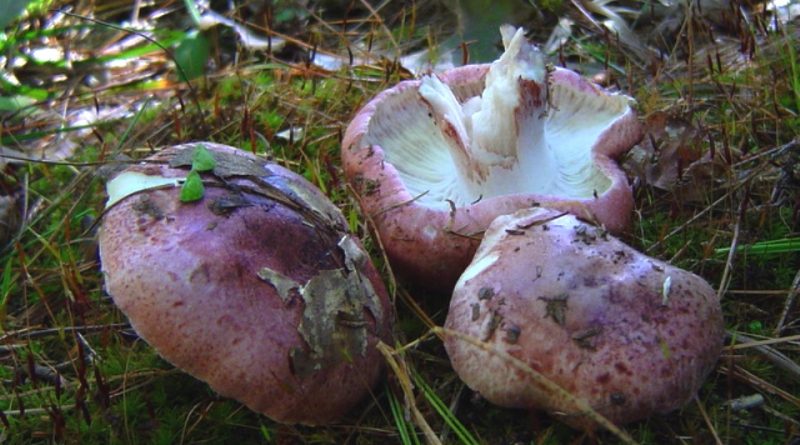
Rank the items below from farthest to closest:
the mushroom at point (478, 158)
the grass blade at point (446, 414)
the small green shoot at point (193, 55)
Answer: the small green shoot at point (193, 55), the mushroom at point (478, 158), the grass blade at point (446, 414)

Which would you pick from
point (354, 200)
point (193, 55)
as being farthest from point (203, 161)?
point (193, 55)

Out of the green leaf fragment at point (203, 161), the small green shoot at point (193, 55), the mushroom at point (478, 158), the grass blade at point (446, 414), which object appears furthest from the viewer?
the small green shoot at point (193, 55)

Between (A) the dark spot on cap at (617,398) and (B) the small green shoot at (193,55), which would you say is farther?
(B) the small green shoot at (193,55)

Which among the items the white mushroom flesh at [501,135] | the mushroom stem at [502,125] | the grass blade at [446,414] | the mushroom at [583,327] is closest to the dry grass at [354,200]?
the grass blade at [446,414]

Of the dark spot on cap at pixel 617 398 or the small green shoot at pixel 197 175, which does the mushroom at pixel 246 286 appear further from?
the dark spot on cap at pixel 617 398

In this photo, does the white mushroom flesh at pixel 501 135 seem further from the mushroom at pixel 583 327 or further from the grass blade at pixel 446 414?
the grass blade at pixel 446 414

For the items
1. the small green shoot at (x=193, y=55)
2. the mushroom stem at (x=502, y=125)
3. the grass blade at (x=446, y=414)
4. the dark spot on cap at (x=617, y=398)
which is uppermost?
the mushroom stem at (x=502, y=125)

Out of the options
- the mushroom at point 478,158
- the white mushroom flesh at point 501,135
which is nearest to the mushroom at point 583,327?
the mushroom at point 478,158

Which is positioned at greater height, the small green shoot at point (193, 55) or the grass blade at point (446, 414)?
the grass blade at point (446, 414)

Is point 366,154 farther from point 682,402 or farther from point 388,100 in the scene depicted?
point 682,402
